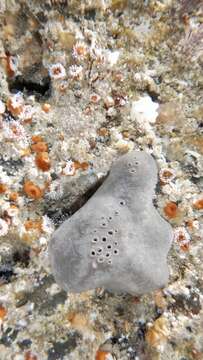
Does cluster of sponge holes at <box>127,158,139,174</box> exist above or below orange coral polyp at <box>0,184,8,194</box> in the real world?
above

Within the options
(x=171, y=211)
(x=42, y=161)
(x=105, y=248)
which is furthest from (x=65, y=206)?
(x=171, y=211)

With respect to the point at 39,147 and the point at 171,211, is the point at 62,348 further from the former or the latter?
the point at 39,147

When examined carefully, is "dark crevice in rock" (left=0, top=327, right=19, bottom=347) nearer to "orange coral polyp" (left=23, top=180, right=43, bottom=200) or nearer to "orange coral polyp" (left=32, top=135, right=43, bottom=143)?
"orange coral polyp" (left=23, top=180, right=43, bottom=200)

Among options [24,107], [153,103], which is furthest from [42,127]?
[153,103]

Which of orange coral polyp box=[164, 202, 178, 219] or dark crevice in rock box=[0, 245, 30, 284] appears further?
orange coral polyp box=[164, 202, 178, 219]

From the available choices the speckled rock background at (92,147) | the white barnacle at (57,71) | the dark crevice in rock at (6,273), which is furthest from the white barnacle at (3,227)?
the white barnacle at (57,71)

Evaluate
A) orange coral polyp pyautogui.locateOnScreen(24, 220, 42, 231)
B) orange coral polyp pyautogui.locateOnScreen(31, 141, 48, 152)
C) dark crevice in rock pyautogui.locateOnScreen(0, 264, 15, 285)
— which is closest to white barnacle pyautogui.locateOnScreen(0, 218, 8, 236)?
orange coral polyp pyautogui.locateOnScreen(24, 220, 42, 231)
